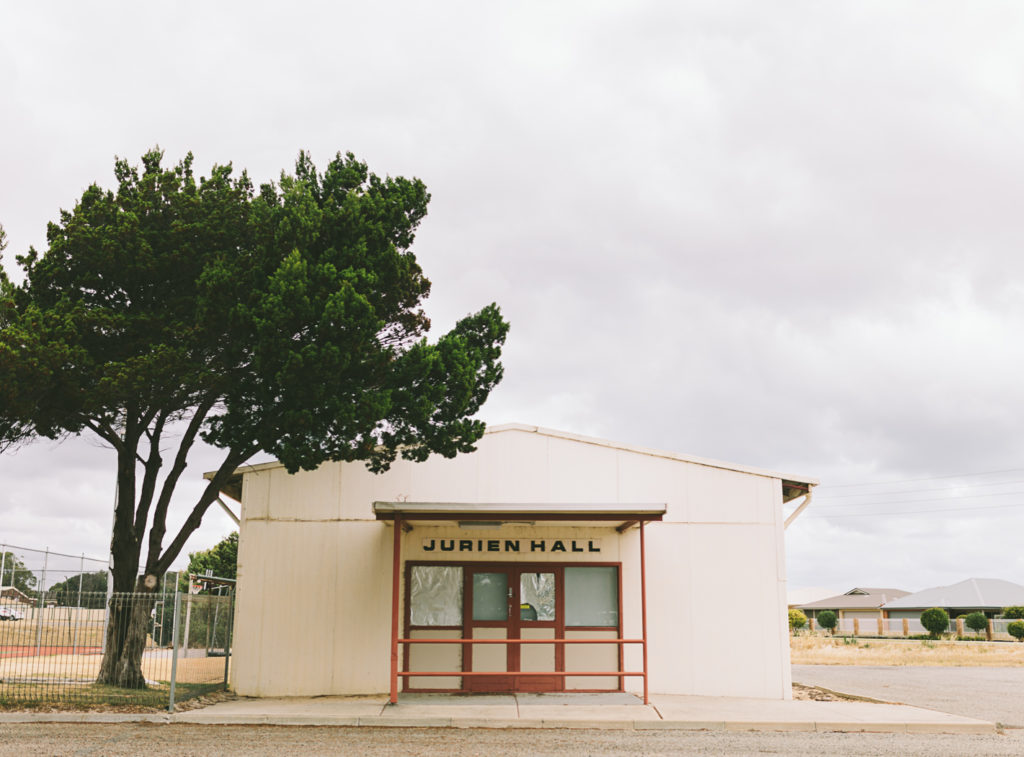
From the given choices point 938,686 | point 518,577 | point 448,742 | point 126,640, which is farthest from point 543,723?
point 938,686

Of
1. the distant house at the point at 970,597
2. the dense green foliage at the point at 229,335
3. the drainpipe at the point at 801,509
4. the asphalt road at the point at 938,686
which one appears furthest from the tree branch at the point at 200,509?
the distant house at the point at 970,597

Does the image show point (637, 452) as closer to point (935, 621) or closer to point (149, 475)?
point (149, 475)

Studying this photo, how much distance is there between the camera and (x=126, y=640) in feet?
47.5

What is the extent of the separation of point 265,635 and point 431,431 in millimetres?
4761

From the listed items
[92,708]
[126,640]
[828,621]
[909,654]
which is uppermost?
[126,640]

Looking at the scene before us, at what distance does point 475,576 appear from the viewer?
16.1 meters

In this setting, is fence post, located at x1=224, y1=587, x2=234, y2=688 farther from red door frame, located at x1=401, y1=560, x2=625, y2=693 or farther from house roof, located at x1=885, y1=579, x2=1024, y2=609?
house roof, located at x1=885, y1=579, x2=1024, y2=609

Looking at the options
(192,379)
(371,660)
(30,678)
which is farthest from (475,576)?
(30,678)

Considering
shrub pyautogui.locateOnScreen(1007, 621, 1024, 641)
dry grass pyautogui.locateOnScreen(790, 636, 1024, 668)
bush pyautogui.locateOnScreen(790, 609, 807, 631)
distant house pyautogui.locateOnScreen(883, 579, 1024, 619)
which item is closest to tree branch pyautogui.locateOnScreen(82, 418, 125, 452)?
dry grass pyautogui.locateOnScreen(790, 636, 1024, 668)

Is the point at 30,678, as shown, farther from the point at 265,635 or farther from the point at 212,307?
the point at 212,307

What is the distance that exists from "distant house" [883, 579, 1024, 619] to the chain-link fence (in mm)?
56226

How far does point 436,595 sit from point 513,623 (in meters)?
1.41

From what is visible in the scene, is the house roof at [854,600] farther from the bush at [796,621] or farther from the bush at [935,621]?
the bush at [935,621]

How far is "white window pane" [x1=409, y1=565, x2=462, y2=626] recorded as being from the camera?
1596cm
